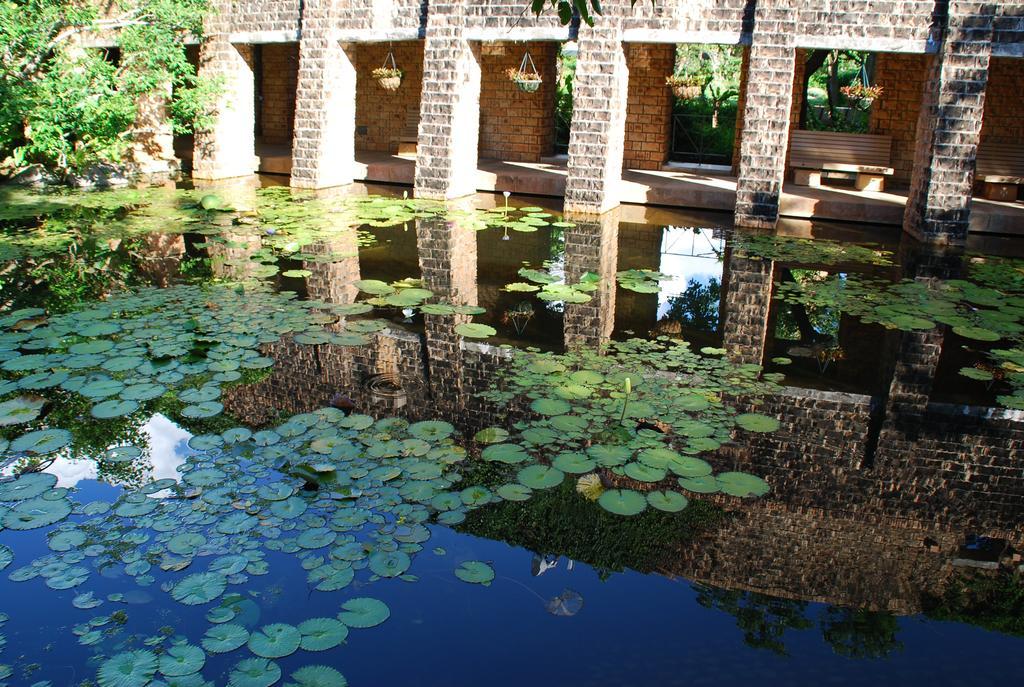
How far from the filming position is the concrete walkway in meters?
10.6

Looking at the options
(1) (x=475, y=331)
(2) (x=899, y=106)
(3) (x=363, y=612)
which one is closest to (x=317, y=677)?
(3) (x=363, y=612)

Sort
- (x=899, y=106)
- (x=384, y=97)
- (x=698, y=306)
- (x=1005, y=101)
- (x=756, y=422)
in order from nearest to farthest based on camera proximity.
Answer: (x=756, y=422)
(x=698, y=306)
(x=1005, y=101)
(x=899, y=106)
(x=384, y=97)

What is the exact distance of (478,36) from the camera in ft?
36.8

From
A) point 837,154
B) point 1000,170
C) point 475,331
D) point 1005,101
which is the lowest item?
point 475,331

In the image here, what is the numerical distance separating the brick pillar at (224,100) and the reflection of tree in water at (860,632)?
12034 mm

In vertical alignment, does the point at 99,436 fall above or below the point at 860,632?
above

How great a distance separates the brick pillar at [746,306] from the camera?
5.76m

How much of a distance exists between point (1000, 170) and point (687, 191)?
4.10 m

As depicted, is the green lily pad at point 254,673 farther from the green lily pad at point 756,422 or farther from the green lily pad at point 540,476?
the green lily pad at point 756,422

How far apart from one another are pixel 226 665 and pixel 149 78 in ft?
36.2

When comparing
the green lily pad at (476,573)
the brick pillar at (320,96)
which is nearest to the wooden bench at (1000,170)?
the brick pillar at (320,96)

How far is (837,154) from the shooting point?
40.2 ft

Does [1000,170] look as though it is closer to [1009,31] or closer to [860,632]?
[1009,31]

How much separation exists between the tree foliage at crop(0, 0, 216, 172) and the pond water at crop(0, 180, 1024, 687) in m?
4.21
